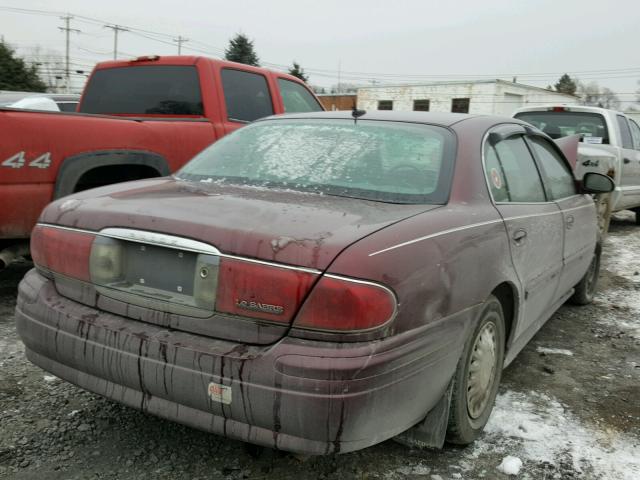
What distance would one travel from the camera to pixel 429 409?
2312 millimetres

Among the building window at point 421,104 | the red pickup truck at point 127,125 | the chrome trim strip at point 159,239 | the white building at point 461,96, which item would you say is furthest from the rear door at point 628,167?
the building window at point 421,104

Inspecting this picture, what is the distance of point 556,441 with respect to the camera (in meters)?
2.82

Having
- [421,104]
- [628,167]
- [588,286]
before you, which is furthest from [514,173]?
[421,104]

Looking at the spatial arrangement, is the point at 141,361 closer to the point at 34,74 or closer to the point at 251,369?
the point at 251,369

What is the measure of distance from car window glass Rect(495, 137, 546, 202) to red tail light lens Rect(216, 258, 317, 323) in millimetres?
1660

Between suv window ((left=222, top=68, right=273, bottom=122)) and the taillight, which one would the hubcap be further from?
suv window ((left=222, top=68, right=273, bottom=122))

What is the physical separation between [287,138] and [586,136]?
22.5ft

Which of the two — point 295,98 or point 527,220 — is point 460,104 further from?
point 527,220

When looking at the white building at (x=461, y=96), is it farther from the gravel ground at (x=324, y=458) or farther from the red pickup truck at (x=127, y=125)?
the gravel ground at (x=324, y=458)

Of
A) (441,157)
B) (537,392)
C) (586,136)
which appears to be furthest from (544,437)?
(586,136)

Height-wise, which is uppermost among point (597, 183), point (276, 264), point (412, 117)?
point (412, 117)

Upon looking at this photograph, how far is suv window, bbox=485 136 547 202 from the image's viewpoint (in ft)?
9.92

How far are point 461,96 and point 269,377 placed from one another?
41.1 m

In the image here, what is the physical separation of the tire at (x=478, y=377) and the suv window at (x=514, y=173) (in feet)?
2.14
